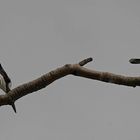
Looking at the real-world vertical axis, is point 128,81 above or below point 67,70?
below

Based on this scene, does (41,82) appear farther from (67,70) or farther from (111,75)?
(111,75)

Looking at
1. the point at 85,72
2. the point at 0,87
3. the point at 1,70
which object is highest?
the point at 1,70

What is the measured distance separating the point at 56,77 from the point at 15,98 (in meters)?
0.92

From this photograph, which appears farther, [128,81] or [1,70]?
[1,70]

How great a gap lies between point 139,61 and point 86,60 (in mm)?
1156

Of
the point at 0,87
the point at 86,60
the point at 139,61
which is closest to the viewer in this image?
the point at 139,61

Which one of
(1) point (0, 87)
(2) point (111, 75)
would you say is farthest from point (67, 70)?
(1) point (0, 87)

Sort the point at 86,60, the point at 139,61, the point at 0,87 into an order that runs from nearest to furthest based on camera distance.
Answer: the point at 139,61, the point at 86,60, the point at 0,87

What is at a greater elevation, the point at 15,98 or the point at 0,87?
the point at 15,98

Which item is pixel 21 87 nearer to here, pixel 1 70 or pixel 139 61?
pixel 1 70

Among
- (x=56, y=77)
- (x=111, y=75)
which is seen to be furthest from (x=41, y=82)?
(x=111, y=75)

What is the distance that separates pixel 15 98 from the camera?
21.2ft

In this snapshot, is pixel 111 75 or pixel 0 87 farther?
pixel 0 87

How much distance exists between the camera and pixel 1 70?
6898 millimetres
